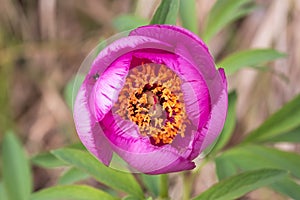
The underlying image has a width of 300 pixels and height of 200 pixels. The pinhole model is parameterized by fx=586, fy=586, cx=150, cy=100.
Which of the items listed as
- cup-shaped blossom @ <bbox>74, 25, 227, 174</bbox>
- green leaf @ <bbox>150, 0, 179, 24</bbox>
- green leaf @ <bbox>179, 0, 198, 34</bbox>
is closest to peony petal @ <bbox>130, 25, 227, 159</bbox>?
cup-shaped blossom @ <bbox>74, 25, 227, 174</bbox>

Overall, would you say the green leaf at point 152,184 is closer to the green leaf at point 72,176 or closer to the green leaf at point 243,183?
the green leaf at point 72,176

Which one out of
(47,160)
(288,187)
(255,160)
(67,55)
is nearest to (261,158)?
(255,160)

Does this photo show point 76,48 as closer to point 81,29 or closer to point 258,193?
point 81,29

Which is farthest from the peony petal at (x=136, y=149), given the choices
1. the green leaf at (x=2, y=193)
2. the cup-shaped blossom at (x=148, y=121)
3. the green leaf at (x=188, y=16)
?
the green leaf at (x=2, y=193)

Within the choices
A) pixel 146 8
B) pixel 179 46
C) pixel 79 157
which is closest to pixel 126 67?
Answer: pixel 179 46

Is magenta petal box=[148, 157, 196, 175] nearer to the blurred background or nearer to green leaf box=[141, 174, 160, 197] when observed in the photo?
green leaf box=[141, 174, 160, 197]

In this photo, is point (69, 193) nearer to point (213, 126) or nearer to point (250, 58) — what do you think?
point (213, 126)
